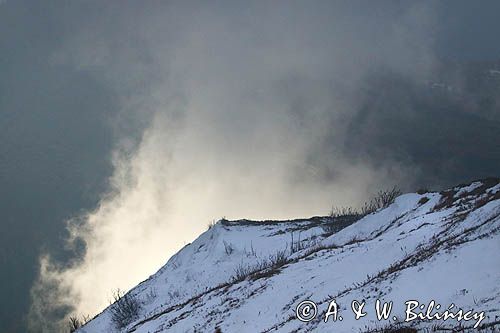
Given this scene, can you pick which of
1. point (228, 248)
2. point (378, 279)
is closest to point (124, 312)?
point (228, 248)

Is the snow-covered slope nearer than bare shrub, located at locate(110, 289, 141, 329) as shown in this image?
Yes

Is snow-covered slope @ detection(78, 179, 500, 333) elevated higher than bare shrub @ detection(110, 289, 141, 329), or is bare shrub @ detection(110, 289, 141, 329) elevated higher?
bare shrub @ detection(110, 289, 141, 329)

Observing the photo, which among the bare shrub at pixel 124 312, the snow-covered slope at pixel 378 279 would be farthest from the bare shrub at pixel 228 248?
the bare shrub at pixel 124 312

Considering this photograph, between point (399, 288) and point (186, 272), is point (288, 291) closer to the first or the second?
point (399, 288)

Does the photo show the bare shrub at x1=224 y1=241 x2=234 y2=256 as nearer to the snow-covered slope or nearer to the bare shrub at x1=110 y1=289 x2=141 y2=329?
the snow-covered slope

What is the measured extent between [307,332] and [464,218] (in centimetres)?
1493

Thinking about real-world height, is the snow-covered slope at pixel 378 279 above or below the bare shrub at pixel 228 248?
below

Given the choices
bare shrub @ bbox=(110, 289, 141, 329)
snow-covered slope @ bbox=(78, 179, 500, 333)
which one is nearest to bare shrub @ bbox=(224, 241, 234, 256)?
snow-covered slope @ bbox=(78, 179, 500, 333)

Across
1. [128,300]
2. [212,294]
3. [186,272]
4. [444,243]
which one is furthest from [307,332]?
[186,272]

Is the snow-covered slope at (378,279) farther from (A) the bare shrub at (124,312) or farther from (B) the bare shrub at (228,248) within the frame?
(B) the bare shrub at (228,248)

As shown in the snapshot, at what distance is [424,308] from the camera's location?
16.6 m

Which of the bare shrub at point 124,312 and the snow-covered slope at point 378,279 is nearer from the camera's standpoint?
the snow-covered slope at point 378,279

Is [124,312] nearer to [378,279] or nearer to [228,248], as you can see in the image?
[228,248]

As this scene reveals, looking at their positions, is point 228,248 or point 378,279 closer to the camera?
point 378,279
